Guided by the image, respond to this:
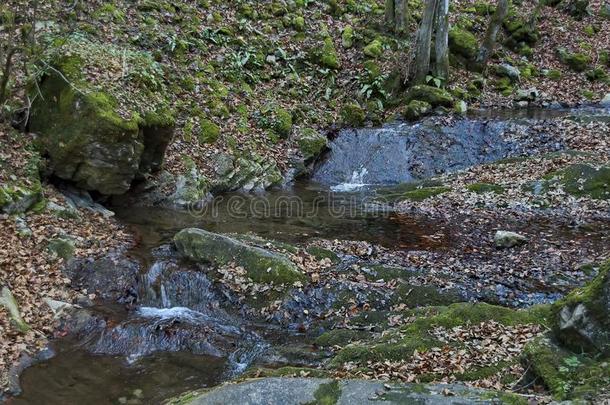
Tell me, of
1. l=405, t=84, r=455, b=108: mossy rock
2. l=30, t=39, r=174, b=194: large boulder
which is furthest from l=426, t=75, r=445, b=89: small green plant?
l=30, t=39, r=174, b=194: large boulder

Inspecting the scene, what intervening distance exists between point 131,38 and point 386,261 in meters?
10.6

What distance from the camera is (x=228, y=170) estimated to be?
45.6ft

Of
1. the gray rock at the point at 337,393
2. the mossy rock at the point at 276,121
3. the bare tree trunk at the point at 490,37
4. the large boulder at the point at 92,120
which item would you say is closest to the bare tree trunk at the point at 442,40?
the bare tree trunk at the point at 490,37

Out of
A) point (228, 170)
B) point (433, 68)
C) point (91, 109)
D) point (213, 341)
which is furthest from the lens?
point (433, 68)

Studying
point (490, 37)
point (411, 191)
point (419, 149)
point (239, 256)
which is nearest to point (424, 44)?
point (490, 37)

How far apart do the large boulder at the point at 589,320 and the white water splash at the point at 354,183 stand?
35.7ft

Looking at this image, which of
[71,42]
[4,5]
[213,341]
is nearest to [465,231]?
[213,341]

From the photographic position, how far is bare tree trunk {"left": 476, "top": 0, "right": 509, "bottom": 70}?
19891 mm

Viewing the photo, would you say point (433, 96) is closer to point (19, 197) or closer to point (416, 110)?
point (416, 110)

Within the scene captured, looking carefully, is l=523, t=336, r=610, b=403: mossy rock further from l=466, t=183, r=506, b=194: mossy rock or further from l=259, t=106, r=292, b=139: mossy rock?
l=259, t=106, r=292, b=139: mossy rock

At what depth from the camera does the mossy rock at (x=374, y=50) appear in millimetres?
20234

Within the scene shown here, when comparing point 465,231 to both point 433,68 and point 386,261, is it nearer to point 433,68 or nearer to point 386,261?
point 386,261

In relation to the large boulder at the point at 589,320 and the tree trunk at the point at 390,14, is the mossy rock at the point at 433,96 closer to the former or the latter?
the tree trunk at the point at 390,14

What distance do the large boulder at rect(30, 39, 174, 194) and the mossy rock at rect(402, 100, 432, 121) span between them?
900 cm
